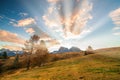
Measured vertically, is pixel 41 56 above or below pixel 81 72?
above

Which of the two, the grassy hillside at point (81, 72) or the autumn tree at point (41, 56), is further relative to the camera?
the autumn tree at point (41, 56)

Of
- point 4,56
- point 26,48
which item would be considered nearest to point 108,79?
point 26,48

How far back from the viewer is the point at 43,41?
83.0 metres

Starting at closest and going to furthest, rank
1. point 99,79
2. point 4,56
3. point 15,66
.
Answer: point 99,79
point 15,66
point 4,56

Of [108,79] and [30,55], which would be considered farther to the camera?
[30,55]

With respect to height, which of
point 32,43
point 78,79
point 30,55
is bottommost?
point 78,79

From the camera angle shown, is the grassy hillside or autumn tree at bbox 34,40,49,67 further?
autumn tree at bbox 34,40,49,67

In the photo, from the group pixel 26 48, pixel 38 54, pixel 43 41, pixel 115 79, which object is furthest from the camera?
pixel 43 41

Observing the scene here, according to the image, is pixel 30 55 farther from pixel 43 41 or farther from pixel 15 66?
pixel 15 66

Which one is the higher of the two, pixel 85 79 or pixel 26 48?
pixel 26 48

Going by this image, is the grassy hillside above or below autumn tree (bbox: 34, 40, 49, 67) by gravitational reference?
below

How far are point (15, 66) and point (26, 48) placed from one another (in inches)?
2338

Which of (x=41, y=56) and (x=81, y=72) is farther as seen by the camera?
(x=41, y=56)

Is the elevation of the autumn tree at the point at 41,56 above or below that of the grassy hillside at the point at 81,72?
above
